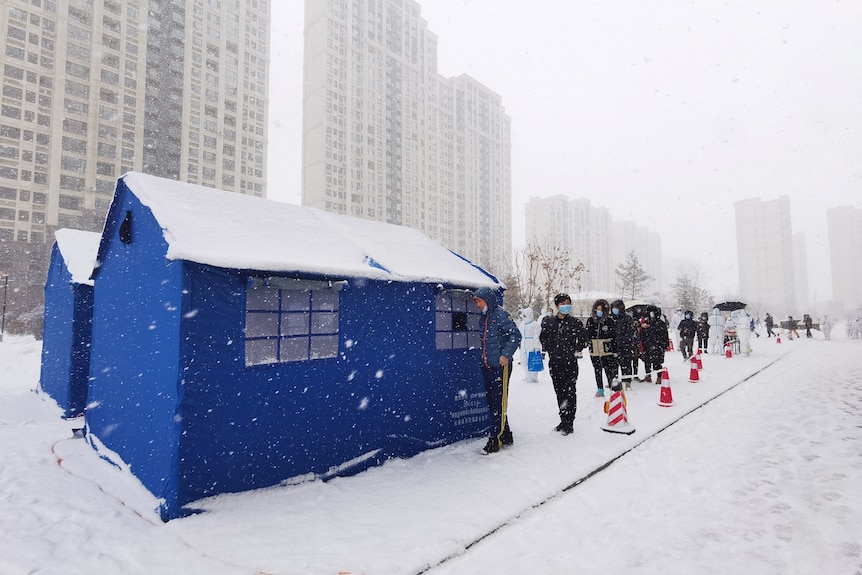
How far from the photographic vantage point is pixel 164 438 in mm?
4066

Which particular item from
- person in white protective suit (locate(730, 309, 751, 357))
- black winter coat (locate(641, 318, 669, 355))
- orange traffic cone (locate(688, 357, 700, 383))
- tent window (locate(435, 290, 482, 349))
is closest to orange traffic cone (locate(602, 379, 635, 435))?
tent window (locate(435, 290, 482, 349))

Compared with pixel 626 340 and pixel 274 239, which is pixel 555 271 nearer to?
pixel 626 340

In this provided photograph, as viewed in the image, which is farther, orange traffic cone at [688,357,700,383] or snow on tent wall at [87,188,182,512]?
orange traffic cone at [688,357,700,383]

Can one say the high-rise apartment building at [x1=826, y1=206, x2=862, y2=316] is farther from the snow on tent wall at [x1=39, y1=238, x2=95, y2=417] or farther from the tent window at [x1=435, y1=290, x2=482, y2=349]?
the snow on tent wall at [x1=39, y1=238, x2=95, y2=417]

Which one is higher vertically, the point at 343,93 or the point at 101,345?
the point at 343,93

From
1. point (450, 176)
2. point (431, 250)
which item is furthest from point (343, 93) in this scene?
point (431, 250)

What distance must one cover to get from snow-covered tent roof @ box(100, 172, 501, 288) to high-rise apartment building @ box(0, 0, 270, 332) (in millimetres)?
49779

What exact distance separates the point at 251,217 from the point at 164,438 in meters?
2.72

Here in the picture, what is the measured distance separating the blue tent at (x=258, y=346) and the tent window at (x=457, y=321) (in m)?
0.03

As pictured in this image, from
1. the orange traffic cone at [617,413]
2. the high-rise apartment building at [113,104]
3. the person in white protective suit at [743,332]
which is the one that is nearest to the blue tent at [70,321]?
the orange traffic cone at [617,413]

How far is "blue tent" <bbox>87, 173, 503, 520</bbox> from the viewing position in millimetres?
4070

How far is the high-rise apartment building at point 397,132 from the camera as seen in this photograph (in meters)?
80.4

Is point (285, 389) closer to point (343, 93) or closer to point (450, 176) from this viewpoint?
point (343, 93)

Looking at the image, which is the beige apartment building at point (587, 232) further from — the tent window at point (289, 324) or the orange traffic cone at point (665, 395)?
the tent window at point (289, 324)
